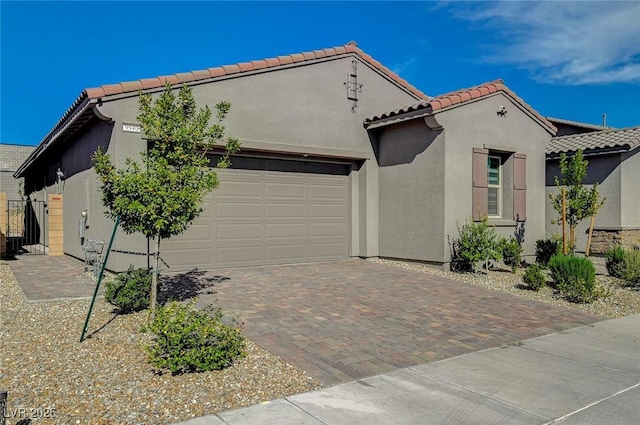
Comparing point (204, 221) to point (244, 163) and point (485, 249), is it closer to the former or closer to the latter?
point (244, 163)

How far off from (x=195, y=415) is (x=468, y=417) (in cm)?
226

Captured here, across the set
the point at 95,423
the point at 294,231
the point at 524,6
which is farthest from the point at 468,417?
the point at 524,6

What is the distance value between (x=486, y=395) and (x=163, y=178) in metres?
4.43

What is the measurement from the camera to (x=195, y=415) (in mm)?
3820

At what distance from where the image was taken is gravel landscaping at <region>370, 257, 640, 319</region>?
8.37 m

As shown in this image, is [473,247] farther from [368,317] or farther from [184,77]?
[184,77]

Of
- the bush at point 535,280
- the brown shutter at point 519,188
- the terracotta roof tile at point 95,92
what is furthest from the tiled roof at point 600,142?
the terracotta roof tile at point 95,92

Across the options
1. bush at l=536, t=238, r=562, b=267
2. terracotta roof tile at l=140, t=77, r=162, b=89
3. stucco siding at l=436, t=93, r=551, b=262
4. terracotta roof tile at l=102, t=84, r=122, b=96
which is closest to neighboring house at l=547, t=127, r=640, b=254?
stucco siding at l=436, t=93, r=551, b=262

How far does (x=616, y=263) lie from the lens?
11.1 m

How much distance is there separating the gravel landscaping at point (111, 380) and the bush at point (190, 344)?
12 cm

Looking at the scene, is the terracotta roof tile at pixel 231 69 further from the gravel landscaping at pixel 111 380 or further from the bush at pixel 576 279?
the bush at pixel 576 279

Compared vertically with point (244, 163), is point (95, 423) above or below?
below

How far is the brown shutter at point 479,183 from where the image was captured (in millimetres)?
11609

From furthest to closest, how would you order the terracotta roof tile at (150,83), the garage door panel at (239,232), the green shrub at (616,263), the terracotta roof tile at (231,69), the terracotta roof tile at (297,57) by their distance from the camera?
1. the terracotta roof tile at (297,57)
2. the garage door panel at (239,232)
3. the green shrub at (616,263)
4. the terracotta roof tile at (231,69)
5. the terracotta roof tile at (150,83)
